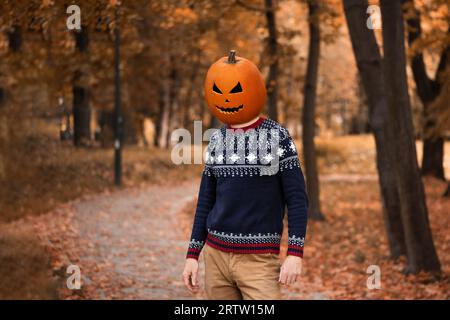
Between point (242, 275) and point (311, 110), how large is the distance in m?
12.4

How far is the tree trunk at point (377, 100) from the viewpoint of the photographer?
9.83 m

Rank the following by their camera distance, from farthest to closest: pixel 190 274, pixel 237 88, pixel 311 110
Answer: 1. pixel 311 110
2. pixel 190 274
3. pixel 237 88

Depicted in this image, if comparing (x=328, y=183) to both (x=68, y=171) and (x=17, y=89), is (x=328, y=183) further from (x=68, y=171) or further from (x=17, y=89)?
(x=17, y=89)

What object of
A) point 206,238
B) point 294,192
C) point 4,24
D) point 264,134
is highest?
point 4,24

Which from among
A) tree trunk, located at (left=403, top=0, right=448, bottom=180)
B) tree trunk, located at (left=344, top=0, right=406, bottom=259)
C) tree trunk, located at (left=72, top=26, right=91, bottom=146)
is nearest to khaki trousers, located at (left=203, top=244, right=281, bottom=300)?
tree trunk, located at (left=344, top=0, right=406, bottom=259)

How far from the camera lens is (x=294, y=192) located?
362cm

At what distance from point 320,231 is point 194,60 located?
→ 818 inches

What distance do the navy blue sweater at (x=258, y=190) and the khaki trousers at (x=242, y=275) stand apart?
5cm

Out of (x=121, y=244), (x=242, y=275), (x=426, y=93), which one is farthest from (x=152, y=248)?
(x=426, y=93)

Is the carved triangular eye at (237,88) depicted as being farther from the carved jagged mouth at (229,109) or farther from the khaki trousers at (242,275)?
the khaki trousers at (242,275)

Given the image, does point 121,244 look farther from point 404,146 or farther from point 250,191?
point 250,191

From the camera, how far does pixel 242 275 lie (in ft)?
12.1

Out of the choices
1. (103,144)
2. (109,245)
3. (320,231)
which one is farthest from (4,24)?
(103,144)
